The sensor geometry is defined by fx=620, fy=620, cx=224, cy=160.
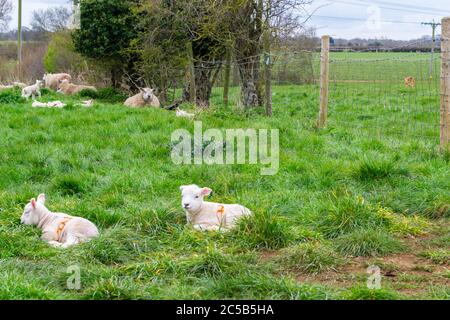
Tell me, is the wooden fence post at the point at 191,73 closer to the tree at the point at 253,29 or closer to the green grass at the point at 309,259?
the tree at the point at 253,29

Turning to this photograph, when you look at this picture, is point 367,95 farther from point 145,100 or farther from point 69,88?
point 69,88

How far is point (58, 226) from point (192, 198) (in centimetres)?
137

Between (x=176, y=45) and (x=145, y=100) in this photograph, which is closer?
(x=145, y=100)

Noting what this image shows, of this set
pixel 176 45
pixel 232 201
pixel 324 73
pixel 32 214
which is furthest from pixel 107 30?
pixel 32 214

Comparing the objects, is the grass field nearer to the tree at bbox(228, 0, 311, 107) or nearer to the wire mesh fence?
the wire mesh fence

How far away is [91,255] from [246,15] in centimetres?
1146

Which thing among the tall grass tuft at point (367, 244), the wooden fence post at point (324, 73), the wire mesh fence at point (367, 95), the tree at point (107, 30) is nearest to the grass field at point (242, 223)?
the tall grass tuft at point (367, 244)

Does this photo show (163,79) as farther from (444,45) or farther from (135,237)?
(135,237)

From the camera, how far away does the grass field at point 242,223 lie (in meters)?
4.74

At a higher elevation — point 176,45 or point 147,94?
point 176,45

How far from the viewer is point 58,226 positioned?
20.1ft

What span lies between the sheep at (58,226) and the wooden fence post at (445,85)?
18.3 feet

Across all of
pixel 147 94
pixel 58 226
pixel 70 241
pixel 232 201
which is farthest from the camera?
pixel 147 94

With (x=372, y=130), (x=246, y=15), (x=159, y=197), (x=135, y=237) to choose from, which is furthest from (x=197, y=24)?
(x=135, y=237)
